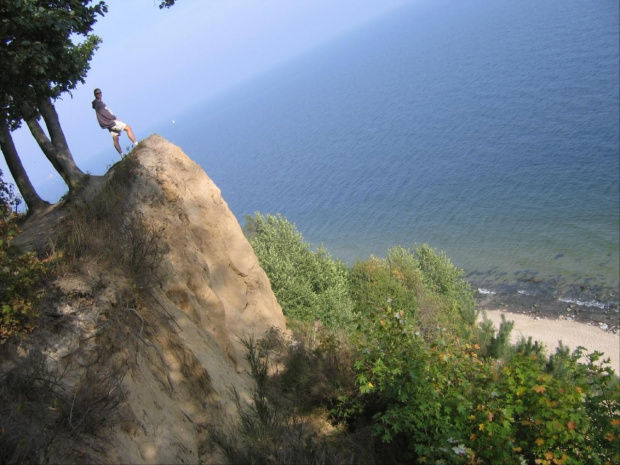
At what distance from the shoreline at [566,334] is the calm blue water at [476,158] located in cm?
477

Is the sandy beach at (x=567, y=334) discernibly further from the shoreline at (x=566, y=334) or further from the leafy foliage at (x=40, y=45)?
the leafy foliage at (x=40, y=45)

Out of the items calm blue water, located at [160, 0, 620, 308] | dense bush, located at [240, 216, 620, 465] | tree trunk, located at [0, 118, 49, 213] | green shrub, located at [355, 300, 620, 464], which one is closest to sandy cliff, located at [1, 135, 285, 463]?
dense bush, located at [240, 216, 620, 465]

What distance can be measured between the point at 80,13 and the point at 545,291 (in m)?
37.4

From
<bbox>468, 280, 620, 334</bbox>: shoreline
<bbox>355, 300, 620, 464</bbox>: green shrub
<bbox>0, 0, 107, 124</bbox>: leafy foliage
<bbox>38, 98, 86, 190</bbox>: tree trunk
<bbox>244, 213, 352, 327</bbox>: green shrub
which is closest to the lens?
<bbox>355, 300, 620, 464</bbox>: green shrub

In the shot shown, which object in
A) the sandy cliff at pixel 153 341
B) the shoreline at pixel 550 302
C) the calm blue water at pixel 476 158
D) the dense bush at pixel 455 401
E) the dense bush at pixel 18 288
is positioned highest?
the dense bush at pixel 18 288

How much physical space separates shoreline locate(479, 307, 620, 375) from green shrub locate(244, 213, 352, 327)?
41.4 feet

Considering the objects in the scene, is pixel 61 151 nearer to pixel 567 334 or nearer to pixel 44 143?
pixel 44 143

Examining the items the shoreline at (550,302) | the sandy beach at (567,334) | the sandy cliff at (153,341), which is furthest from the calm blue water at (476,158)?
the sandy cliff at (153,341)

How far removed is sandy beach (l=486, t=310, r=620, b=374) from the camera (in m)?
31.1

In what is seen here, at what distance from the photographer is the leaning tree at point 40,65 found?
1126 centimetres

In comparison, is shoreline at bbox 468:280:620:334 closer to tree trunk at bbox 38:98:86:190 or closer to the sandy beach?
the sandy beach

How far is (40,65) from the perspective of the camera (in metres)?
11.7

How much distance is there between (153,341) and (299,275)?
17558mm

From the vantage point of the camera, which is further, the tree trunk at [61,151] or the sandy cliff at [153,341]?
the tree trunk at [61,151]
